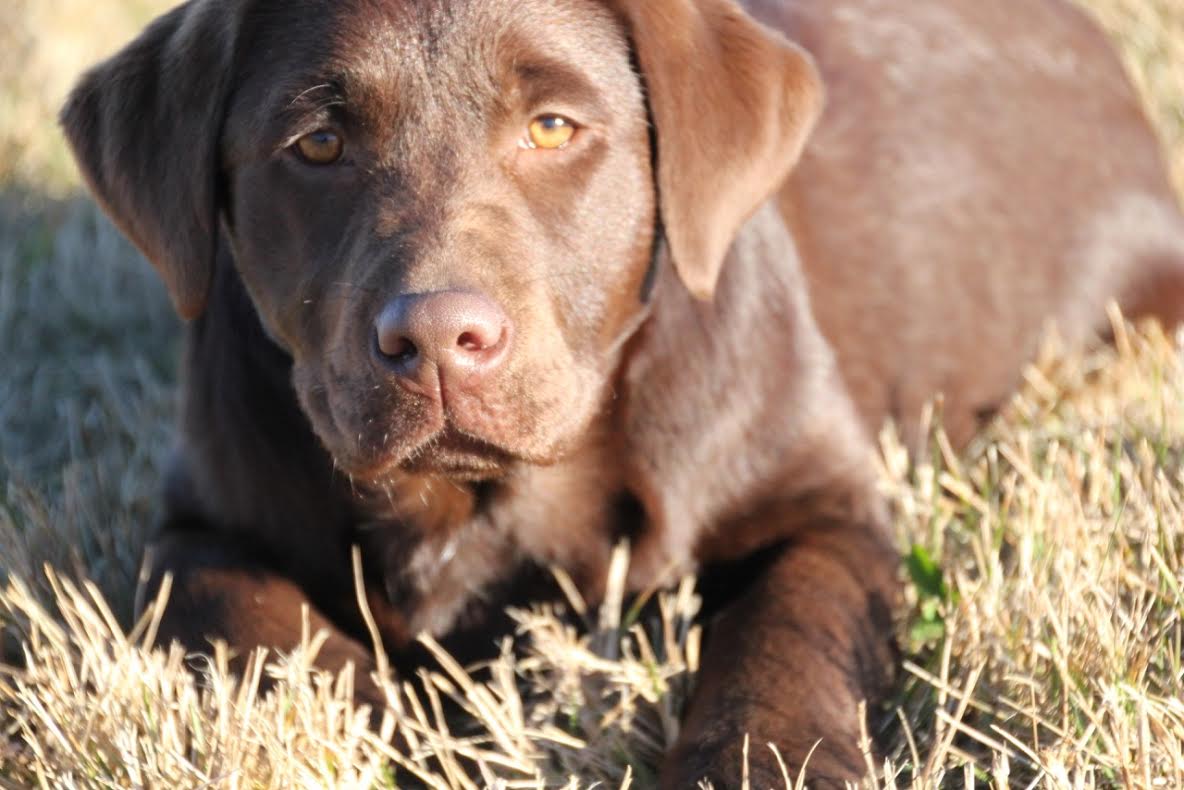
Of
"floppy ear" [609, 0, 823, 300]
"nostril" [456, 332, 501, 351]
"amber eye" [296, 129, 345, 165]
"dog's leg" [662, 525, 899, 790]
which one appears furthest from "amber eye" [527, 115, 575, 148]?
"dog's leg" [662, 525, 899, 790]

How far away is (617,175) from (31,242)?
111 inches

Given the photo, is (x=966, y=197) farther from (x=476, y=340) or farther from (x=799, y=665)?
(x=476, y=340)

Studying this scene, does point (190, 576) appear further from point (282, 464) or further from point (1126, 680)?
point (1126, 680)

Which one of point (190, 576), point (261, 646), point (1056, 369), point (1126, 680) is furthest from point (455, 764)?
point (1056, 369)

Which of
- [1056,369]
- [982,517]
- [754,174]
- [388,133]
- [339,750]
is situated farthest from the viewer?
[1056,369]

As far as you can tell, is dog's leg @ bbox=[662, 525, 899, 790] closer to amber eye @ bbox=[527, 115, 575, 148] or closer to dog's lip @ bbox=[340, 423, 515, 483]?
dog's lip @ bbox=[340, 423, 515, 483]

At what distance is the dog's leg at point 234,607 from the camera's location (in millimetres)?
3029

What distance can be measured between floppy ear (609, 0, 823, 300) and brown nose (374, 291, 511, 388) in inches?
20.6

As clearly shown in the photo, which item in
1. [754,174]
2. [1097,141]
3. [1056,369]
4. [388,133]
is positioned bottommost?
[1056,369]

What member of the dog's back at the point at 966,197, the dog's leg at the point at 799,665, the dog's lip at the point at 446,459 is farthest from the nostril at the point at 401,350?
the dog's back at the point at 966,197

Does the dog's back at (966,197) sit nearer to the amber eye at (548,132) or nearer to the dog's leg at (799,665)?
the dog's leg at (799,665)

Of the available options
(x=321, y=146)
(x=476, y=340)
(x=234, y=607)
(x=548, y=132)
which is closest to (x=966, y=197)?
(x=548, y=132)

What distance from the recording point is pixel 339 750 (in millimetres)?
2648

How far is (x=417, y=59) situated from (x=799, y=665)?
1168mm
